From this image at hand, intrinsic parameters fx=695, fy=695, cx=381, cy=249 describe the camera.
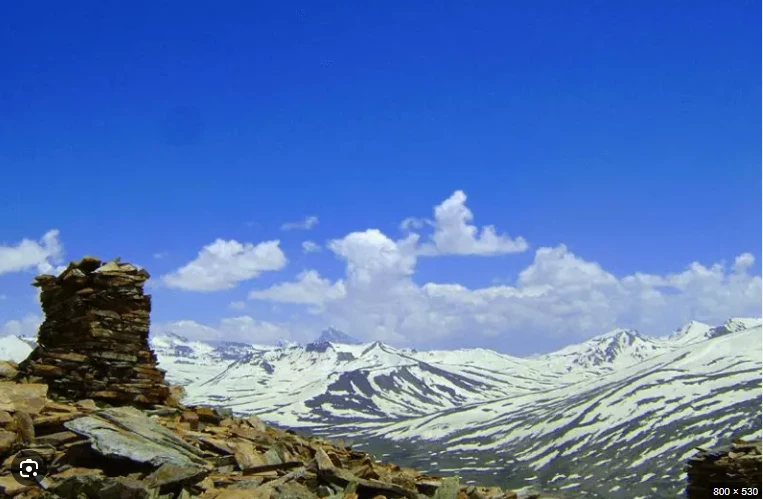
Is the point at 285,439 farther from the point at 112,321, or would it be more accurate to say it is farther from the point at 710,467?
the point at 710,467

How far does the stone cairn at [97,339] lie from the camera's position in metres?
29.7

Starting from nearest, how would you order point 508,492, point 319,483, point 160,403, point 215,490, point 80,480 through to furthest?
point 80,480, point 215,490, point 319,483, point 508,492, point 160,403

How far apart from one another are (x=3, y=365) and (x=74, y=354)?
456cm

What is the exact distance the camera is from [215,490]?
19.8 meters

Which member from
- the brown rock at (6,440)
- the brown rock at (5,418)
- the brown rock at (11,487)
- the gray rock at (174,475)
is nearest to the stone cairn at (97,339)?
the brown rock at (5,418)

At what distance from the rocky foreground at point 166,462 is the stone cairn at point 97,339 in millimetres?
1748

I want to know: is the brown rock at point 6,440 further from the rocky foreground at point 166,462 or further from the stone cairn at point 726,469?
the stone cairn at point 726,469

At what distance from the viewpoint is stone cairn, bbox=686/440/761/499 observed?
112ft

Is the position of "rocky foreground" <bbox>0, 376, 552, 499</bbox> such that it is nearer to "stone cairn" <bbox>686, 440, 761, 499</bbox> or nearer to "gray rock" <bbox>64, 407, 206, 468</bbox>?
"gray rock" <bbox>64, 407, 206, 468</bbox>

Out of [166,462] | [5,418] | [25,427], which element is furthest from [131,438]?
[5,418]

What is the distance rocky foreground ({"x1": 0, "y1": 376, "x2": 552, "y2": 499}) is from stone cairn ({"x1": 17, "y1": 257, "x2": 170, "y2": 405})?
1748 mm

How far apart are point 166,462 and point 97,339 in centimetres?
1224

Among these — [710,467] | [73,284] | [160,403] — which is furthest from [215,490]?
[710,467]

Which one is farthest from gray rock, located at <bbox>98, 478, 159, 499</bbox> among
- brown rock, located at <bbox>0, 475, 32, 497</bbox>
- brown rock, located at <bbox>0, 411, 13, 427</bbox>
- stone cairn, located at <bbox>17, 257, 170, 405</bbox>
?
stone cairn, located at <bbox>17, 257, 170, 405</bbox>
